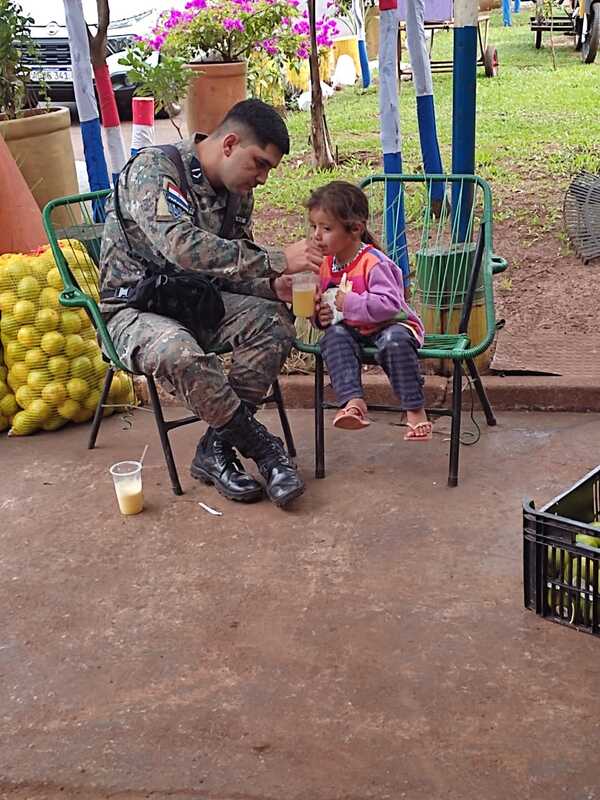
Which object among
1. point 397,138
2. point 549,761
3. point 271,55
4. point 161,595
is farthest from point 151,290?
point 271,55

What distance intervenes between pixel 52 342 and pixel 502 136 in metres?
6.29

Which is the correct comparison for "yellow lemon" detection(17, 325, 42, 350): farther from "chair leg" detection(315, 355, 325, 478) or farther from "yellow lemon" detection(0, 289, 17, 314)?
"chair leg" detection(315, 355, 325, 478)

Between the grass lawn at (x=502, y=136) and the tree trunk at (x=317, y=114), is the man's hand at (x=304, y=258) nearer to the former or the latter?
the grass lawn at (x=502, y=136)

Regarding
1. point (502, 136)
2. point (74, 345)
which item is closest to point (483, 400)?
point (74, 345)

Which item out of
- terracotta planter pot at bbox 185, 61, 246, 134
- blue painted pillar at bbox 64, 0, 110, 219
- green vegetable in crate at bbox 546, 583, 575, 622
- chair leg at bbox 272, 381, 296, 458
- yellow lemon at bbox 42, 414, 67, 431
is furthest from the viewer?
terracotta planter pot at bbox 185, 61, 246, 134

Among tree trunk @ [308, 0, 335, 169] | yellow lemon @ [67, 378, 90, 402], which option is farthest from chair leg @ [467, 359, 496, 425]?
tree trunk @ [308, 0, 335, 169]

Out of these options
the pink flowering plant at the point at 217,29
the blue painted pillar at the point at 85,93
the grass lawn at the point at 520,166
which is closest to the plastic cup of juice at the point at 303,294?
the grass lawn at the point at 520,166

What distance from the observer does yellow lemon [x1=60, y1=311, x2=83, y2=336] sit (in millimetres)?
4410

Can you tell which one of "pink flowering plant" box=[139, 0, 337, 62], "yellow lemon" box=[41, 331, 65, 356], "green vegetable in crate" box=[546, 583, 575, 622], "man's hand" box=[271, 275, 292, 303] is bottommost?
"green vegetable in crate" box=[546, 583, 575, 622]

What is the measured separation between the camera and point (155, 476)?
4.00 m

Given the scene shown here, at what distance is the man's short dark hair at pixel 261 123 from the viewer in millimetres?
3455

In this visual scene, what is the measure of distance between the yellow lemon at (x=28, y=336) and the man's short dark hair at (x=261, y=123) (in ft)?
4.56

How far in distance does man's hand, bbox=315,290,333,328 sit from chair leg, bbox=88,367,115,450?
0.87 meters

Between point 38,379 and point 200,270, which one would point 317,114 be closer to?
point 38,379
